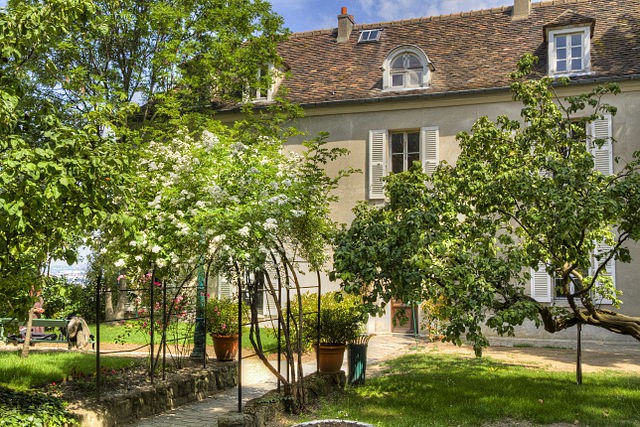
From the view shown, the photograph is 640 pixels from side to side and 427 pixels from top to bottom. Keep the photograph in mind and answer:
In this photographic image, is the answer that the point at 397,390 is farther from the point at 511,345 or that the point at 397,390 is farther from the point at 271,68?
the point at 271,68

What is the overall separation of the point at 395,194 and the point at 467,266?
149cm

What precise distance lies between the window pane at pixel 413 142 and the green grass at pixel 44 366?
10.3 metres

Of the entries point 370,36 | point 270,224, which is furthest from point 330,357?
point 370,36

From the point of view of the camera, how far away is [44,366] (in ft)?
31.3

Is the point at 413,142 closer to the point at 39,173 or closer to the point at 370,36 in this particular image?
the point at 370,36

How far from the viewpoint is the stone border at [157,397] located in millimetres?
7371

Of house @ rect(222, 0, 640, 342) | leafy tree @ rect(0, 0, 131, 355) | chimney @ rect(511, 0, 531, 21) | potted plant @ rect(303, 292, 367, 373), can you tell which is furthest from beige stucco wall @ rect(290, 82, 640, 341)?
leafy tree @ rect(0, 0, 131, 355)

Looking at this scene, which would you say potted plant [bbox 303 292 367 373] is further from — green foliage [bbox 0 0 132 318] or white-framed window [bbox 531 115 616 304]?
white-framed window [bbox 531 115 616 304]

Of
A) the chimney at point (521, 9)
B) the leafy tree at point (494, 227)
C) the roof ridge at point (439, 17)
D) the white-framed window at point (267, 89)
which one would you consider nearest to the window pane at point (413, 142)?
the white-framed window at point (267, 89)

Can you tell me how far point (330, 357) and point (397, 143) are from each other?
9.35m

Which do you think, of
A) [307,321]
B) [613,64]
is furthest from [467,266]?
[613,64]

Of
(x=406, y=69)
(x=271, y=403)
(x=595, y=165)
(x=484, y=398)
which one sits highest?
(x=406, y=69)

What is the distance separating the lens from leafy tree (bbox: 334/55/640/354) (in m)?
7.70

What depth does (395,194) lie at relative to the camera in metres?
8.78
